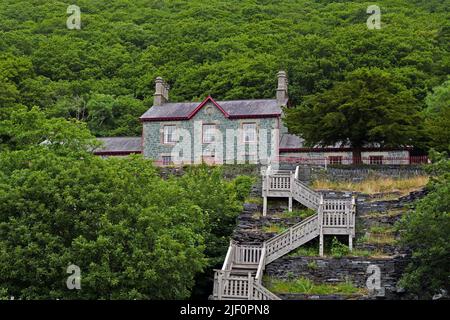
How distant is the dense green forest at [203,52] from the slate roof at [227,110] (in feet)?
12.5

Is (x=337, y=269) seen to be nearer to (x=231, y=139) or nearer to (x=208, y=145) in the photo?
(x=231, y=139)

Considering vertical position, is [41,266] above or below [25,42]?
below

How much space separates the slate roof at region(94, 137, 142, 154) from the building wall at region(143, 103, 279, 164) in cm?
224

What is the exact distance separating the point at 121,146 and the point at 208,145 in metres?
7.82

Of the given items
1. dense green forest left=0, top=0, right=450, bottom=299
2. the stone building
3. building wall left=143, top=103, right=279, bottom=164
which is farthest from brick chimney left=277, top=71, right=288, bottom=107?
building wall left=143, top=103, right=279, bottom=164

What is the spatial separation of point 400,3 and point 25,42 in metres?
59.9

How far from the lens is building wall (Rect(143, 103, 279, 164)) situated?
49.8m

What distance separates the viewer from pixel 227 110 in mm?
51719

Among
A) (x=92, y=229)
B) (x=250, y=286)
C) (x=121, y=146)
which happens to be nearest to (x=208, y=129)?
(x=121, y=146)

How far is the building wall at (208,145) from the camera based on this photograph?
49.8m

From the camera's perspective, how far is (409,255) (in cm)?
2953
